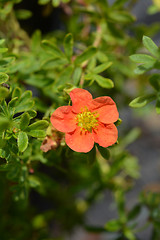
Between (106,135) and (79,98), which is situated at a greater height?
(79,98)

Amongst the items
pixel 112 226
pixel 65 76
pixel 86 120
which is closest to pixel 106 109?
pixel 86 120

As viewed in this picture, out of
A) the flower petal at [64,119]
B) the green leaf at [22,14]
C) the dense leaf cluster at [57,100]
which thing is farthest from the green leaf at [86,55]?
the green leaf at [22,14]

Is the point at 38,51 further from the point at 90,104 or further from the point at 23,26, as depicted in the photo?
the point at 90,104

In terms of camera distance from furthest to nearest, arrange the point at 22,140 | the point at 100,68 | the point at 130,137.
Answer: the point at 130,137
the point at 100,68
the point at 22,140

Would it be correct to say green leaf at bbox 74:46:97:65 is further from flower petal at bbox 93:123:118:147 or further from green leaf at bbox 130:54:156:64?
flower petal at bbox 93:123:118:147

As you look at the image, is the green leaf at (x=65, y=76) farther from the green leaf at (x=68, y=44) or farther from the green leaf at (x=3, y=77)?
the green leaf at (x=3, y=77)

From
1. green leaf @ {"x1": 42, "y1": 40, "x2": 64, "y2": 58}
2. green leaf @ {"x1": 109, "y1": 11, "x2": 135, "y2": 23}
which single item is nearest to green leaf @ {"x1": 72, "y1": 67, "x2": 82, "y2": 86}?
green leaf @ {"x1": 42, "y1": 40, "x2": 64, "y2": 58}

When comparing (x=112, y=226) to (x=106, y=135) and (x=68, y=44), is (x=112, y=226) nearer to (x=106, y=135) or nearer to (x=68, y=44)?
(x=106, y=135)
